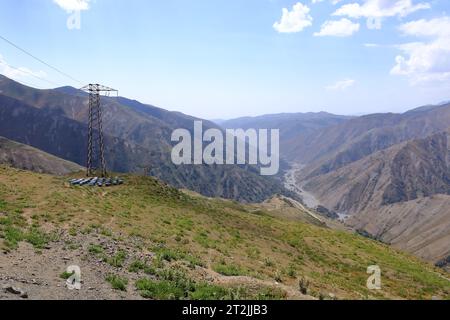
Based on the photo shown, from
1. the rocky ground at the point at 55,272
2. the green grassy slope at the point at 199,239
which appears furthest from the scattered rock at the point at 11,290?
the green grassy slope at the point at 199,239

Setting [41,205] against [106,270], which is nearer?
[106,270]

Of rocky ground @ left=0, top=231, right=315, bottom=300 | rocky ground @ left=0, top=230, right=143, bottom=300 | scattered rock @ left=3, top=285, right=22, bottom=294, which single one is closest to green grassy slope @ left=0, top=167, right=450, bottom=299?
rocky ground @ left=0, top=231, right=315, bottom=300

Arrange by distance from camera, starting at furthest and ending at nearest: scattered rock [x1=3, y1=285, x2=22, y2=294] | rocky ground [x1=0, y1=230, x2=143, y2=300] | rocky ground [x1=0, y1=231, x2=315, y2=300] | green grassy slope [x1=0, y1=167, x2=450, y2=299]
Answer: green grassy slope [x1=0, y1=167, x2=450, y2=299] → rocky ground [x1=0, y1=231, x2=315, y2=300] → rocky ground [x1=0, y1=230, x2=143, y2=300] → scattered rock [x1=3, y1=285, x2=22, y2=294]

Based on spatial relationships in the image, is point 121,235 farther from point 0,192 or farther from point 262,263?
point 0,192

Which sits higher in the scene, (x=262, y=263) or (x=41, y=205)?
(x=41, y=205)

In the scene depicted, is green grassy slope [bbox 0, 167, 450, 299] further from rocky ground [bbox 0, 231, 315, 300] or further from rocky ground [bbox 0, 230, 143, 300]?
rocky ground [bbox 0, 230, 143, 300]

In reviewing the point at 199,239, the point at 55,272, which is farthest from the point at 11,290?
the point at 199,239

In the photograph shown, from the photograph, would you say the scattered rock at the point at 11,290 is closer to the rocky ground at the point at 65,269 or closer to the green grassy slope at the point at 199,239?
the rocky ground at the point at 65,269

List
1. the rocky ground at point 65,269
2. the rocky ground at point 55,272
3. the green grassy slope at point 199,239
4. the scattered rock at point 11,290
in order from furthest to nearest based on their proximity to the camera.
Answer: the green grassy slope at point 199,239
the rocky ground at point 65,269
the rocky ground at point 55,272
the scattered rock at point 11,290

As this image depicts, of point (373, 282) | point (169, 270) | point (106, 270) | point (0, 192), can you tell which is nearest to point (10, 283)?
point (106, 270)

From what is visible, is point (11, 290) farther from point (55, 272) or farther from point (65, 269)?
point (65, 269)

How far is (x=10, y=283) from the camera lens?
1795cm

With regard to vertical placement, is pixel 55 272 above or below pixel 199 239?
above
